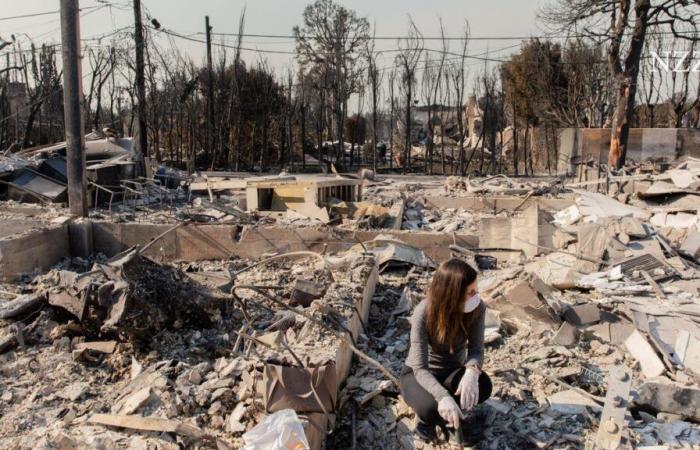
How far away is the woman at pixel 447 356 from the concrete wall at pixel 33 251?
4.79 m

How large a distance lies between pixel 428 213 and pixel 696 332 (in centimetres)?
676

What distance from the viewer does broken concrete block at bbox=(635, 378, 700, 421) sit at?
3605mm

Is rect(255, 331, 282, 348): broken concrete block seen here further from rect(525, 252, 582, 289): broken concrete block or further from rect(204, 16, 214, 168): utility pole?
rect(204, 16, 214, 168): utility pole

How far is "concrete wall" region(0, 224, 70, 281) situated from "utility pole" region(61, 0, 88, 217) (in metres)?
0.70

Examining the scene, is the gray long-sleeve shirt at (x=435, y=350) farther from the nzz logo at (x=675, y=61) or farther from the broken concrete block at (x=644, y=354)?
the nzz logo at (x=675, y=61)

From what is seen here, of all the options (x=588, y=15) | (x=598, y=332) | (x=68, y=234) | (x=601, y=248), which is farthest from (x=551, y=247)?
(x=588, y=15)

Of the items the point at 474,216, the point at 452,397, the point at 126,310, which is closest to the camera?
the point at 452,397

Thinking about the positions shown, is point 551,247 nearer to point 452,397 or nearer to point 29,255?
point 452,397

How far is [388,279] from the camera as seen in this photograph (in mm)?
6719

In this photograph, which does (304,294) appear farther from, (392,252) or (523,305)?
(392,252)

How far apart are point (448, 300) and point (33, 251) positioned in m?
5.35

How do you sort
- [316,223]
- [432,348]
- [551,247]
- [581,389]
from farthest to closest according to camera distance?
[316,223] < [551,247] < [581,389] < [432,348]

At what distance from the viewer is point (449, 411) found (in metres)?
3.15

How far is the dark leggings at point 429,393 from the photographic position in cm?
333
